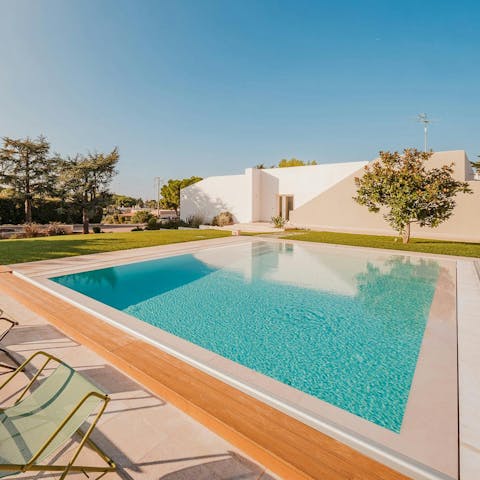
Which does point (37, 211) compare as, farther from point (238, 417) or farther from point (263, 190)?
point (238, 417)

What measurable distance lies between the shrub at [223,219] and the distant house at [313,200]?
641mm

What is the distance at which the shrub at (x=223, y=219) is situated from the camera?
26891 millimetres

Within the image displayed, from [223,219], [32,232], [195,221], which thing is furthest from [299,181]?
[32,232]

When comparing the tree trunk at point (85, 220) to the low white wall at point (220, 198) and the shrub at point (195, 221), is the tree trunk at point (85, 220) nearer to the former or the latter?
the shrub at point (195, 221)

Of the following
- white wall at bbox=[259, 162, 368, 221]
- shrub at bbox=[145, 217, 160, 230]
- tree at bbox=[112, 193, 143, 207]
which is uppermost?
tree at bbox=[112, 193, 143, 207]

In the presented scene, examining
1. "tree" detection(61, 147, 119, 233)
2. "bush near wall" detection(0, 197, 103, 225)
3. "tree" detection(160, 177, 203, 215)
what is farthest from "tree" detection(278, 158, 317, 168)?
"bush near wall" detection(0, 197, 103, 225)

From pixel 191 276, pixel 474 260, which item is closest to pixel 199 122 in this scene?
pixel 191 276

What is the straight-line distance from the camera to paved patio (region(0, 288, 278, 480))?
214 centimetres

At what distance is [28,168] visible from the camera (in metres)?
25.0

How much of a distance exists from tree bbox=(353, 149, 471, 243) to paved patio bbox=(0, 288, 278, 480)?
46.9 feet

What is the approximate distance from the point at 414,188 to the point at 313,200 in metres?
10.1

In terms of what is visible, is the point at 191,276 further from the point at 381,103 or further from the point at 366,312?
the point at 381,103

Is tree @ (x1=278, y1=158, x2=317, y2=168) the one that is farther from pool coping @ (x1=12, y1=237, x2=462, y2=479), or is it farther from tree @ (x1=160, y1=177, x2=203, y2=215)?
pool coping @ (x1=12, y1=237, x2=462, y2=479)

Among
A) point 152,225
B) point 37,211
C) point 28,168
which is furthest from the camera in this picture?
point 37,211
